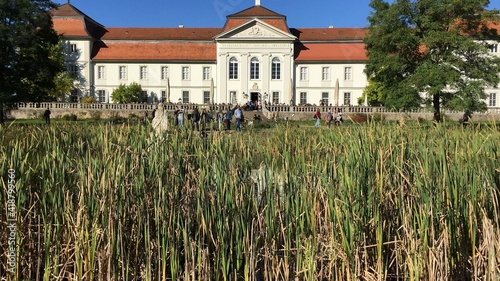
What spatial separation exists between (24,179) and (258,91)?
4387 centimetres

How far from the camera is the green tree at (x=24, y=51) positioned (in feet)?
61.3

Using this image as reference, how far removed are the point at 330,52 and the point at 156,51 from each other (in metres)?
18.1

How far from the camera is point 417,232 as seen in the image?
3.24 m

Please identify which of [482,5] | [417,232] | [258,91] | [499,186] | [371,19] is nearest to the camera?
[417,232]

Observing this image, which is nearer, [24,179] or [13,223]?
[13,223]

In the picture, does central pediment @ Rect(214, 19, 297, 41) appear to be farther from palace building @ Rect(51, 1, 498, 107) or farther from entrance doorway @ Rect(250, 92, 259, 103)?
entrance doorway @ Rect(250, 92, 259, 103)

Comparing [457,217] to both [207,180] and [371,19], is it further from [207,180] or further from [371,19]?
[371,19]

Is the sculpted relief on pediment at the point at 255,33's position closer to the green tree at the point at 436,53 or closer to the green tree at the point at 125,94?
the green tree at the point at 125,94

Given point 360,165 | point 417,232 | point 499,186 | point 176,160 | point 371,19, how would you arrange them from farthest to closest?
point 371,19 → point 176,160 → point 360,165 → point 499,186 → point 417,232

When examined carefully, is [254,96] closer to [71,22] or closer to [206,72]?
[206,72]

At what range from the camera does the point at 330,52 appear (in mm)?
47812

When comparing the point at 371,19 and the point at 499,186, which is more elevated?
the point at 371,19

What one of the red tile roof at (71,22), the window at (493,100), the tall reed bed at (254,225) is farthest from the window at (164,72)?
the tall reed bed at (254,225)

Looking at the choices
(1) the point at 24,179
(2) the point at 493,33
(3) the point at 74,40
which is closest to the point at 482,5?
(2) the point at 493,33
